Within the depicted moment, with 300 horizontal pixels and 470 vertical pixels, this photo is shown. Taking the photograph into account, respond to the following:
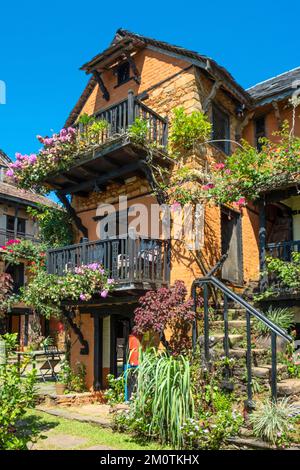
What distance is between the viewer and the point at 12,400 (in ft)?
18.7

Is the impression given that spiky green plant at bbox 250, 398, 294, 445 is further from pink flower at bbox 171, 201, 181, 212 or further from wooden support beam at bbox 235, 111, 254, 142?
wooden support beam at bbox 235, 111, 254, 142

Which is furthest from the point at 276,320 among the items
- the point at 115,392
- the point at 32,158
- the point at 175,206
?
the point at 32,158

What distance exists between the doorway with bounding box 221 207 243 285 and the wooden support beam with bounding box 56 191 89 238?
3560 millimetres

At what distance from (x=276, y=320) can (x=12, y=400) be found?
5.24 m

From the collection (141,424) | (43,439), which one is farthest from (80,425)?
(141,424)

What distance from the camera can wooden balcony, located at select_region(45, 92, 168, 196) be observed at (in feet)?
30.6

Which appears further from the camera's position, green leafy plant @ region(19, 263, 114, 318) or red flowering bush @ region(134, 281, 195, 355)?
green leafy plant @ region(19, 263, 114, 318)

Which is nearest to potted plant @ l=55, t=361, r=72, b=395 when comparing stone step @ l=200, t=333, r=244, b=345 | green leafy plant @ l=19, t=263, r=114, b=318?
green leafy plant @ l=19, t=263, r=114, b=318

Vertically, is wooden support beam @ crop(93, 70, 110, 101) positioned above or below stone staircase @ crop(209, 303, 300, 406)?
above

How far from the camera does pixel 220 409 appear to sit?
624cm

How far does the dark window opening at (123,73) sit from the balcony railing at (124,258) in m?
5.09

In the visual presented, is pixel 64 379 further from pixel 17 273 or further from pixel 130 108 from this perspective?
pixel 17 273

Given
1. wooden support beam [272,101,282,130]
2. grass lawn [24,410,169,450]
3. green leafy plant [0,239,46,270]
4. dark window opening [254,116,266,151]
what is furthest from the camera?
green leafy plant [0,239,46,270]

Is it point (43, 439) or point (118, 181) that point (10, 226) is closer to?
point (118, 181)
